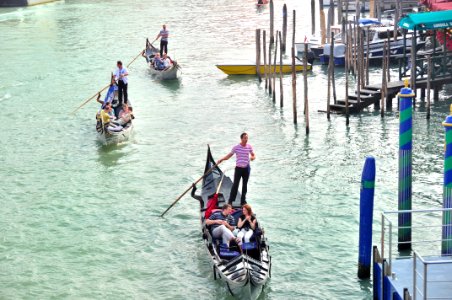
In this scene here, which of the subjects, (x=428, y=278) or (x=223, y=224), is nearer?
(x=428, y=278)

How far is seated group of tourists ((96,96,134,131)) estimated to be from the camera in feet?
62.0

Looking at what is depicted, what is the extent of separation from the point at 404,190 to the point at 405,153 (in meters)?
0.48

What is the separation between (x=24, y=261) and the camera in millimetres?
12953

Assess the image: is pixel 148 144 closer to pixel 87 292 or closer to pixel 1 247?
pixel 1 247

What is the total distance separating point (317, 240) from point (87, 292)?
11.7 ft

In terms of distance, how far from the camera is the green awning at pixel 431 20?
1895 centimetres

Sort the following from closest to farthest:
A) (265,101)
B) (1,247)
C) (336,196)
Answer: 1. (1,247)
2. (336,196)
3. (265,101)

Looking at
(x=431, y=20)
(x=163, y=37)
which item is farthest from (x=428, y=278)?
(x=163, y=37)

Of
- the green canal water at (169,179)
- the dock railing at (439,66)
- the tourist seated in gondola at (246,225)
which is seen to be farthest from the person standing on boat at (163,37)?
the tourist seated in gondola at (246,225)

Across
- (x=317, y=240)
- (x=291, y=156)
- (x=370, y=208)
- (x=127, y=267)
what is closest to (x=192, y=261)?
(x=127, y=267)

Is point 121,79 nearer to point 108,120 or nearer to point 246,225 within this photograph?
point 108,120

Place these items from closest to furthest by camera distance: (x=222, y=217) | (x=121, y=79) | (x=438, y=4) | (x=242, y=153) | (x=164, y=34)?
1. (x=222, y=217)
2. (x=242, y=153)
3. (x=121, y=79)
4. (x=438, y=4)
5. (x=164, y=34)

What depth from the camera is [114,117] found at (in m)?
19.4

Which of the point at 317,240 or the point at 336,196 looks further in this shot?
the point at 336,196
